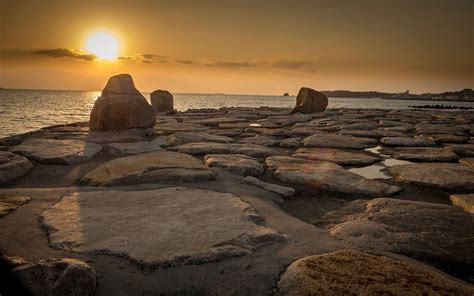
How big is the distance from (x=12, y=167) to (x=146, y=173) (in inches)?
40.2

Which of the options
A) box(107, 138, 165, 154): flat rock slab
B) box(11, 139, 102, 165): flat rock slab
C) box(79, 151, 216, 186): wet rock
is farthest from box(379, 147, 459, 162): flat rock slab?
box(11, 139, 102, 165): flat rock slab

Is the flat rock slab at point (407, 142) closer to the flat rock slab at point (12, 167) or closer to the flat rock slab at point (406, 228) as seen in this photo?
the flat rock slab at point (406, 228)

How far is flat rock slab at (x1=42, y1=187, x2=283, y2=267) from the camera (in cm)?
136

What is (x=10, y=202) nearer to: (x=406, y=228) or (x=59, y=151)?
(x=59, y=151)

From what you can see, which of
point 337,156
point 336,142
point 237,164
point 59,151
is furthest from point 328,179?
point 59,151

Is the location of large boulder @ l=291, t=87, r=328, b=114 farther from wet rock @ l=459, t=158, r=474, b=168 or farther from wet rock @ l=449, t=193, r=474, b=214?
wet rock @ l=449, t=193, r=474, b=214

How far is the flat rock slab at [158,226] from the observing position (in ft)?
4.48

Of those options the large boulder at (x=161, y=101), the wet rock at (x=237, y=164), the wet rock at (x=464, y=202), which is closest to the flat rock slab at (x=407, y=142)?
the wet rock at (x=464, y=202)

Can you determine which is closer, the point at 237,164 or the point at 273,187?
the point at 273,187

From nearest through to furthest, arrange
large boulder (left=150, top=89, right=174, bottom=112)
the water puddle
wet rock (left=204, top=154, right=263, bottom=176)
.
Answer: wet rock (left=204, top=154, right=263, bottom=176) < the water puddle < large boulder (left=150, top=89, right=174, bottom=112)

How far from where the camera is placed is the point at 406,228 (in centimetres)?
172

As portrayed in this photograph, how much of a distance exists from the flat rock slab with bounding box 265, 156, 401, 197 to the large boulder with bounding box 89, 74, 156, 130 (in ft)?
9.51

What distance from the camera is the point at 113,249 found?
4.52ft

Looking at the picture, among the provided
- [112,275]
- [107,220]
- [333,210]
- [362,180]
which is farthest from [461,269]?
[107,220]
